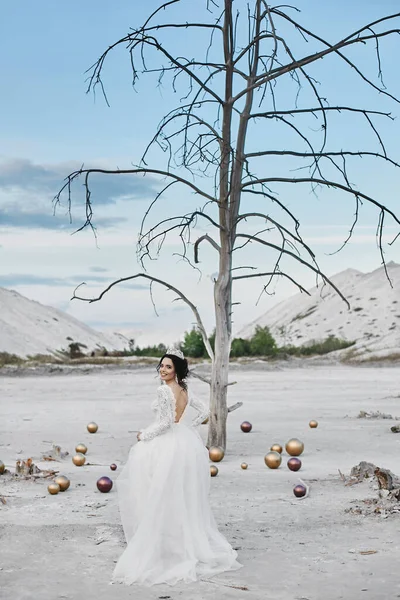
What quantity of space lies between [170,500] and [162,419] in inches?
26.4

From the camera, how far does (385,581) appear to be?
21.4 ft

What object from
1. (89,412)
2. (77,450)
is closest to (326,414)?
(89,412)

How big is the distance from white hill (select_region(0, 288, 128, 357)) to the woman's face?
30.8 metres

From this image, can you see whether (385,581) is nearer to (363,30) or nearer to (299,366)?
(363,30)

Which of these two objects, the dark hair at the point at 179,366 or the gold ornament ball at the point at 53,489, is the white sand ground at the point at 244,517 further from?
the dark hair at the point at 179,366

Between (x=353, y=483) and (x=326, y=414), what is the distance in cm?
842

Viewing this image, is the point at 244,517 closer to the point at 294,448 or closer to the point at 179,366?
the point at 179,366

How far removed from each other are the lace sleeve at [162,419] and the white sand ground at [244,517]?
1125 mm

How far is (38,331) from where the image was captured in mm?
41281

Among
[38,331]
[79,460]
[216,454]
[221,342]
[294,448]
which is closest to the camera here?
[79,460]

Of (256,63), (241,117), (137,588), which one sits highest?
(256,63)

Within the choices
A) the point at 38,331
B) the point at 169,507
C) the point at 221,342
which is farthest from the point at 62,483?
the point at 38,331

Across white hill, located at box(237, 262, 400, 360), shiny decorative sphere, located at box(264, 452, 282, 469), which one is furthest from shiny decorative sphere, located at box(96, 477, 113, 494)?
white hill, located at box(237, 262, 400, 360)

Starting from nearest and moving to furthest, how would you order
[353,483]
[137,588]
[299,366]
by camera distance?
[137,588]
[353,483]
[299,366]
